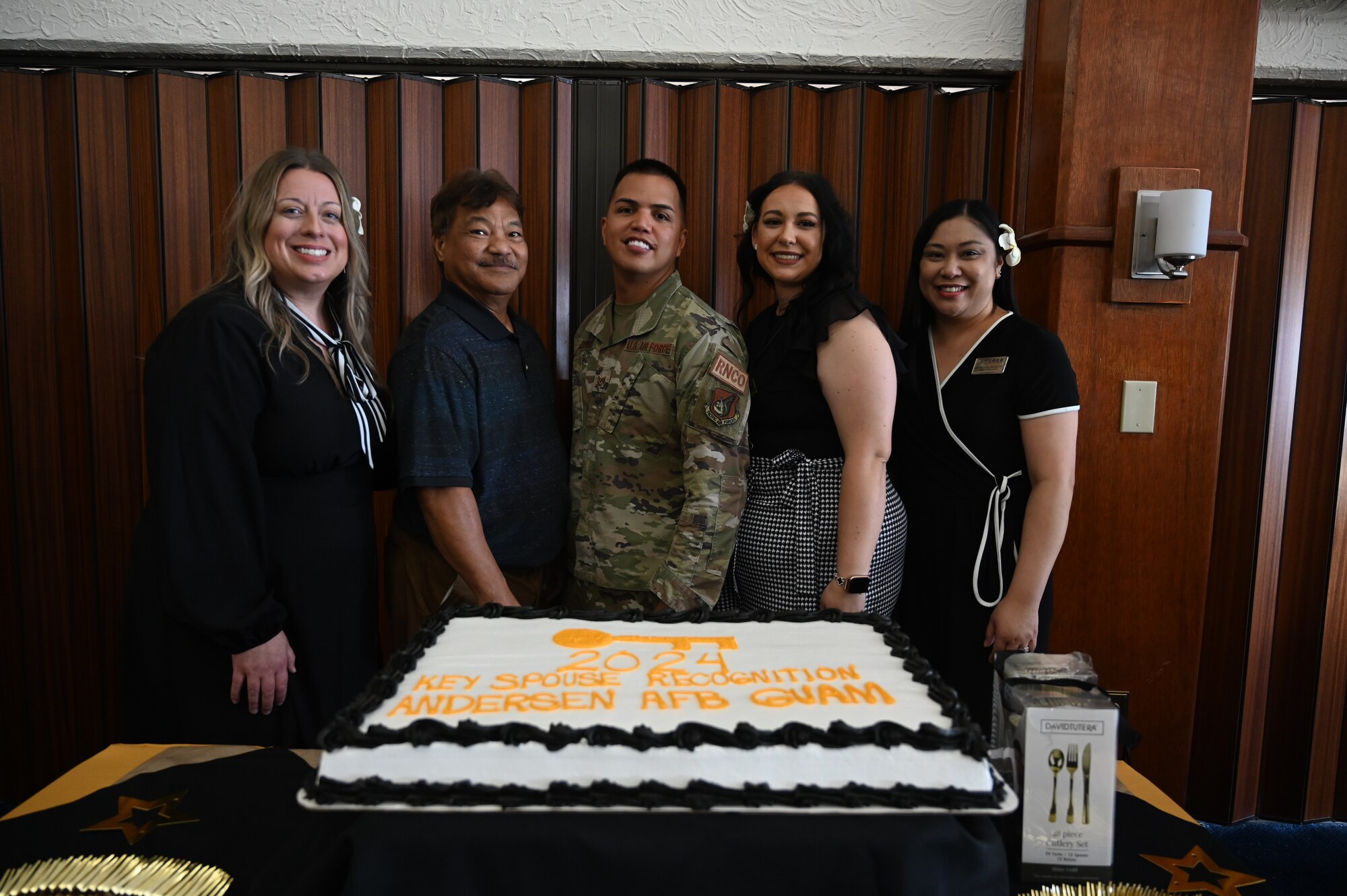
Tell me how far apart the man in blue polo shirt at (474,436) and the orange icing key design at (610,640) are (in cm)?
72

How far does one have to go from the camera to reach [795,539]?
1715 millimetres

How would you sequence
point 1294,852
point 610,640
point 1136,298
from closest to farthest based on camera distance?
point 610,640
point 1136,298
point 1294,852

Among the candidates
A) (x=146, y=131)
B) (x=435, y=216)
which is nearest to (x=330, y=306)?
(x=435, y=216)

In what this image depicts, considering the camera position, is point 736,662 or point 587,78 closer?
point 736,662

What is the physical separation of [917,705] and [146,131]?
2421 millimetres

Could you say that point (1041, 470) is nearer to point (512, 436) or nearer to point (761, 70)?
point (512, 436)

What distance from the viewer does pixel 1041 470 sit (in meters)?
1.78

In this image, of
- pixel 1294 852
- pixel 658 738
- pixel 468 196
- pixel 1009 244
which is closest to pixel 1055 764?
pixel 658 738

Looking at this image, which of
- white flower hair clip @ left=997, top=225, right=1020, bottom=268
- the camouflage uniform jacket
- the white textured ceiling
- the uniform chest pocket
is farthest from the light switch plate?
the uniform chest pocket

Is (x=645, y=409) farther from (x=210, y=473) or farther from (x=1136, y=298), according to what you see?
(x=1136, y=298)

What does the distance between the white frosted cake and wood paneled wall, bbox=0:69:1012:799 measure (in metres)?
1.49

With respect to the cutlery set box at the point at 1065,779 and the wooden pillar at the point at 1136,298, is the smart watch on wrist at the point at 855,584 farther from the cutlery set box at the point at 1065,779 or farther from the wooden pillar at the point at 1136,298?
the wooden pillar at the point at 1136,298

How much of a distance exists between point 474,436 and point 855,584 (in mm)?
846

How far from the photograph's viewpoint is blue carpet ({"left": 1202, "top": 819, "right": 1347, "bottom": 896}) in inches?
87.4
